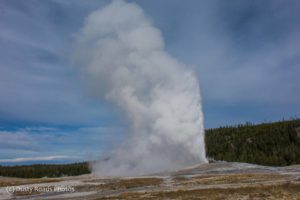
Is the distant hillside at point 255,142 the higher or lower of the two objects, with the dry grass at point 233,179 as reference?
higher

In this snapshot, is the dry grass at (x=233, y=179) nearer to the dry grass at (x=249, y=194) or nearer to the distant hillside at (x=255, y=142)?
the dry grass at (x=249, y=194)

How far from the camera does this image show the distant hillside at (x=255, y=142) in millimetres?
122375

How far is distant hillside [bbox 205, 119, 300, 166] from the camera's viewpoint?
12238cm

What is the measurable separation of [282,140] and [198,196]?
126198 mm

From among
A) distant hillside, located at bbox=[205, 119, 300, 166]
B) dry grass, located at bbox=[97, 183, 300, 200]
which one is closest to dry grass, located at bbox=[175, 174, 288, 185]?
dry grass, located at bbox=[97, 183, 300, 200]

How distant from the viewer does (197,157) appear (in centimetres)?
8950

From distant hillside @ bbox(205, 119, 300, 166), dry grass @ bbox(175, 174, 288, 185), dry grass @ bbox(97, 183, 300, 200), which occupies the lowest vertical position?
dry grass @ bbox(97, 183, 300, 200)

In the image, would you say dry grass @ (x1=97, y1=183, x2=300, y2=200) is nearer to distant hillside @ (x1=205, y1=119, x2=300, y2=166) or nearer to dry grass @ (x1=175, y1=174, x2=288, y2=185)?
dry grass @ (x1=175, y1=174, x2=288, y2=185)

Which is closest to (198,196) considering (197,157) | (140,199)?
(140,199)

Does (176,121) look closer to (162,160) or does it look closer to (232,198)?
(162,160)

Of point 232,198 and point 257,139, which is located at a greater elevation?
point 257,139

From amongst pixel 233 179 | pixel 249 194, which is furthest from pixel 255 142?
pixel 249 194

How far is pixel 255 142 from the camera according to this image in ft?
483

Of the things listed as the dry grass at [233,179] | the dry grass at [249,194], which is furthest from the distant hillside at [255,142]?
the dry grass at [249,194]
